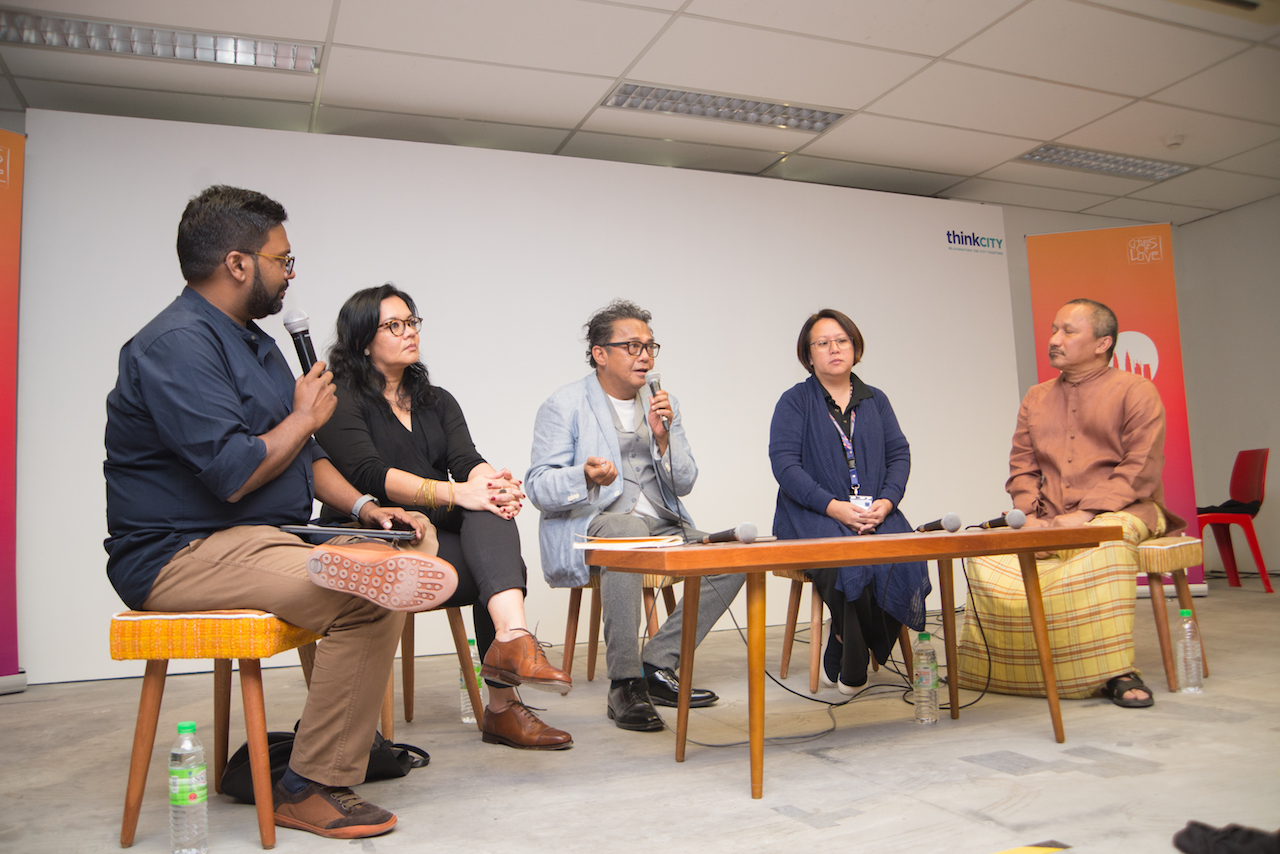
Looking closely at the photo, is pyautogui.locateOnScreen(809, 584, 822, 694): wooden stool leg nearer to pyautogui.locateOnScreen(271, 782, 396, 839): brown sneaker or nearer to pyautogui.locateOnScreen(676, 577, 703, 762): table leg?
pyautogui.locateOnScreen(676, 577, 703, 762): table leg

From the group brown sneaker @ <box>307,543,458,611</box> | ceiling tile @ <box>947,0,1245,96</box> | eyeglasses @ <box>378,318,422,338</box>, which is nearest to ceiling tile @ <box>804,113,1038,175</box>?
ceiling tile @ <box>947,0,1245,96</box>

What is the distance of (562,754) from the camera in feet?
7.12

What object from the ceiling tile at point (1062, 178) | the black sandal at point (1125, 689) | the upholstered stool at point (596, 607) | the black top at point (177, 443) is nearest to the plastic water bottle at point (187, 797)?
the black top at point (177, 443)

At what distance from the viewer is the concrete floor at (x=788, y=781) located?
153cm

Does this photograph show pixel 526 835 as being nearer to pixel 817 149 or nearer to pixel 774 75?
pixel 774 75

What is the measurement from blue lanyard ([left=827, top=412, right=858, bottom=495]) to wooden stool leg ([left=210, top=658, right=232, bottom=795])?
1.96m

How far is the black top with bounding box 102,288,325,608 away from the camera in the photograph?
5.15 ft

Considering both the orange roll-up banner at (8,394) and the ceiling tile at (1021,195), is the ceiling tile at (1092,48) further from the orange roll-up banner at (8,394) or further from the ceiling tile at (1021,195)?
the orange roll-up banner at (8,394)

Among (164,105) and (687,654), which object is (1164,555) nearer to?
(687,654)

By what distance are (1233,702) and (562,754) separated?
1855 mm

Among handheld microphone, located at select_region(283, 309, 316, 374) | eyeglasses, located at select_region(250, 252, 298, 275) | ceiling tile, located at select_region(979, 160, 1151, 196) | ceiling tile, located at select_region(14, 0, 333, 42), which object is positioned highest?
ceiling tile, located at select_region(14, 0, 333, 42)

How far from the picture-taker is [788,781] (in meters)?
1.85

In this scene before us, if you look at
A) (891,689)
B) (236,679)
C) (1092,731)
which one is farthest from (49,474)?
(1092,731)

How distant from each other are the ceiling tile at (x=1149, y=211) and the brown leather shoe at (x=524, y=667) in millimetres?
6014
